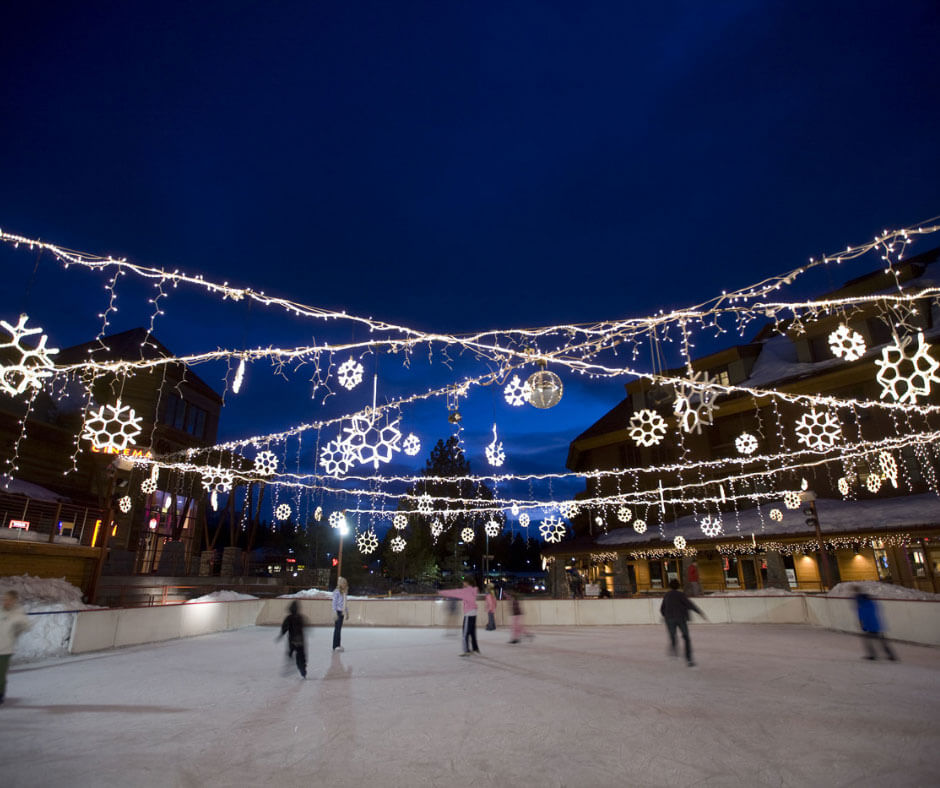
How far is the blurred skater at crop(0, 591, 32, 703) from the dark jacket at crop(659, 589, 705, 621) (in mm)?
9368

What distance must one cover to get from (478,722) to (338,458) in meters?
6.03

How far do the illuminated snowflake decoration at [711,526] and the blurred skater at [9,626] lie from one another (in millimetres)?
19912

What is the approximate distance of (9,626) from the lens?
6.21m

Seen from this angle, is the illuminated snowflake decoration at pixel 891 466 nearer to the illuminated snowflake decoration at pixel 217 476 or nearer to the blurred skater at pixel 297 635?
the blurred skater at pixel 297 635

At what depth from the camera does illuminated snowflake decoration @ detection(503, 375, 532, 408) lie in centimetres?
840

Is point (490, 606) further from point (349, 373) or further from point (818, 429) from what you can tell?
point (818, 429)

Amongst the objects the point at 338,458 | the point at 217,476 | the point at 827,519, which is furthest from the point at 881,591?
the point at 217,476

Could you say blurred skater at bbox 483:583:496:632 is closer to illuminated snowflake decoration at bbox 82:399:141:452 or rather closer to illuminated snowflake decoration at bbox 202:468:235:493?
illuminated snowflake decoration at bbox 202:468:235:493

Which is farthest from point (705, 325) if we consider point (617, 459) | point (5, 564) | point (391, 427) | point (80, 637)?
point (617, 459)

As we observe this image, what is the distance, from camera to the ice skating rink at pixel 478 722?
3.71 meters

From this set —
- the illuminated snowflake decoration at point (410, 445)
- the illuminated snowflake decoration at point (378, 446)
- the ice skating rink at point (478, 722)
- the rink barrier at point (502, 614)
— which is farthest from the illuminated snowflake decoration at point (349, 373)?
the rink barrier at point (502, 614)

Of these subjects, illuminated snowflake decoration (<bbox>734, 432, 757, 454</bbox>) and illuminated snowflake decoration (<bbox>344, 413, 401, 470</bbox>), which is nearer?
illuminated snowflake decoration (<bbox>344, 413, 401, 470</bbox>)

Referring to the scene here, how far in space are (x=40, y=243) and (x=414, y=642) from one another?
36.1 ft

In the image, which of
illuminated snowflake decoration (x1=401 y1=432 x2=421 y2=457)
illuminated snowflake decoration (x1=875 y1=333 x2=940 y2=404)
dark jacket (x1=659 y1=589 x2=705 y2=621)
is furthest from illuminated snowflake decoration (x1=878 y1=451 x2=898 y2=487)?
illuminated snowflake decoration (x1=401 y1=432 x2=421 y2=457)
